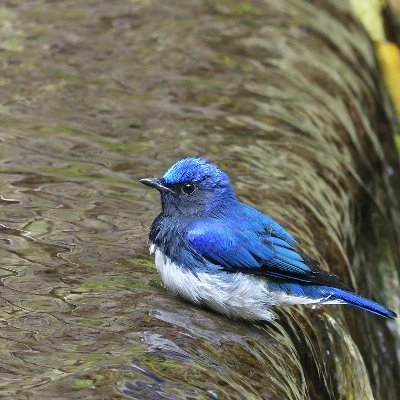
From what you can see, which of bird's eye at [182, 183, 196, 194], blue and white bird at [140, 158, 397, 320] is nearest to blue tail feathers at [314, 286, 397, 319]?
blue and white bird at [140, 158, 397, 320]

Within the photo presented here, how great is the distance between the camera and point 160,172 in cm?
695

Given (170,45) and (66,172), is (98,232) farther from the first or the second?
(170,45)

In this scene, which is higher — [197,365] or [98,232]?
[197,365]

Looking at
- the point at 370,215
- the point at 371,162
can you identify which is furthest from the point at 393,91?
the point at 370,215

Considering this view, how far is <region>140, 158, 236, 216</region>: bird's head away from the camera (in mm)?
5648

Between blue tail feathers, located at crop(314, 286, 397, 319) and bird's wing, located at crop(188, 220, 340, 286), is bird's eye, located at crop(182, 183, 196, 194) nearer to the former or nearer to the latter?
bird's wing, located at crop(188, 220, 340, 286)

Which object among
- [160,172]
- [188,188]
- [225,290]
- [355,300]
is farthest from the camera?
[160,172]

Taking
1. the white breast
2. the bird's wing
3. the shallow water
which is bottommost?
the shallow water

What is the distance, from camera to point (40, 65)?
8.59 m

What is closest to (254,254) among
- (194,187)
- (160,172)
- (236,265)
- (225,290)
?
(236,265)

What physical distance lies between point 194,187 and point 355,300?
108cm

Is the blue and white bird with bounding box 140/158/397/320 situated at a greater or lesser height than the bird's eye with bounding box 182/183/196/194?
lesser

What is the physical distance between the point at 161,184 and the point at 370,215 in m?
3.68

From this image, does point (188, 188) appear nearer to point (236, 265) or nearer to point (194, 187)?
point (194, 187)
